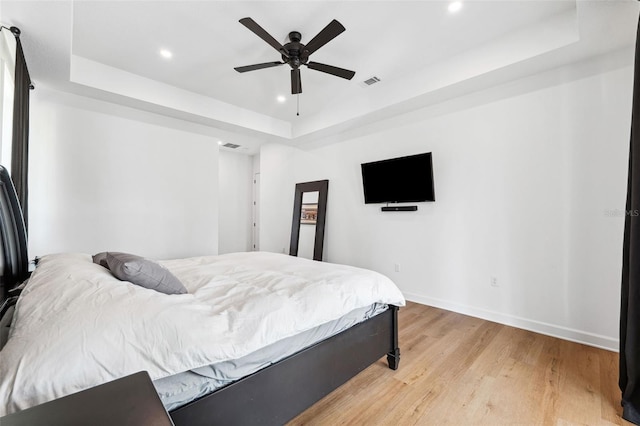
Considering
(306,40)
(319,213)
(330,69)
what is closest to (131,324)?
(330,69)

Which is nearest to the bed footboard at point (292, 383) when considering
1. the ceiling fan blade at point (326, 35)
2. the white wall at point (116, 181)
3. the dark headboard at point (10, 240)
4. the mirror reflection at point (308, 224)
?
the dark headboard at point (10, 240)

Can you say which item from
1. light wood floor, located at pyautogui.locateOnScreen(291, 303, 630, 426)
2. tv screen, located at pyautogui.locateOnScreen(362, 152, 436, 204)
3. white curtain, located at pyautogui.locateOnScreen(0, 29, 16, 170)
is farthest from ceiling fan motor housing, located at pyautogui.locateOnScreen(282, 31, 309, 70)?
light wood floor, located at pyautogui.locateOnScreen(291, 303, 630, 426)

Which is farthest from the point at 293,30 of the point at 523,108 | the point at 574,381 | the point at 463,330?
the point at 574,381

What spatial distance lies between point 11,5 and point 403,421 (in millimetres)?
3722

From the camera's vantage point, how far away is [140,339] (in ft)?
3.47

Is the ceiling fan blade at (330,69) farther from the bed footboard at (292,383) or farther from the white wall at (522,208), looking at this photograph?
the bed footboard at (292,383)

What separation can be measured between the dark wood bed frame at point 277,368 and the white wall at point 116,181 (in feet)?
5.42

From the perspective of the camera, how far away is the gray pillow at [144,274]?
58.8 inches

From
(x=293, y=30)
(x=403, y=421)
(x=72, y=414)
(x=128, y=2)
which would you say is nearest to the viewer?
(x=72, y=414)

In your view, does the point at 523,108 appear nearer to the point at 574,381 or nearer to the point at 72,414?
the point at 574,381

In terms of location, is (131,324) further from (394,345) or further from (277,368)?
(394,345)

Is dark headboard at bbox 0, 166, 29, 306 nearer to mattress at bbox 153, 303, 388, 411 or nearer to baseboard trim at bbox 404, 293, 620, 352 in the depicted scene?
mattress at bbox 153, 303, 388, 411

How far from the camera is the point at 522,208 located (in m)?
2.96

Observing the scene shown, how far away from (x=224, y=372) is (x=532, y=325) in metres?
3.08
